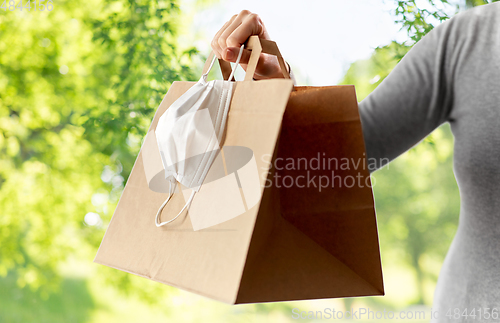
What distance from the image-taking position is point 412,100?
48 centimetres

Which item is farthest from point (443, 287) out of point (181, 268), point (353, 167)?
point (181, 268)

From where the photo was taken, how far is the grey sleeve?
46 centimetres

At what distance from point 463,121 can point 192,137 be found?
1.16ft

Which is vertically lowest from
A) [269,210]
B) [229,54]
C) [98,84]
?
[98,84]

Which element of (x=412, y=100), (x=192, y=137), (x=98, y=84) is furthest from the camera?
(x=98, y=84)

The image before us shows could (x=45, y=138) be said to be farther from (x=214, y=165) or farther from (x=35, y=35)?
(x=214, y=165)

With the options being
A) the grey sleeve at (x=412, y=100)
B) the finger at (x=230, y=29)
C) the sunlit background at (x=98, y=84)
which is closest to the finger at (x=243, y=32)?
the finger at (x=230, y=29)

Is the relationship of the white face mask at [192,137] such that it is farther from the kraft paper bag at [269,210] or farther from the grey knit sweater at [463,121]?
the grey knit sweater at [463,121]

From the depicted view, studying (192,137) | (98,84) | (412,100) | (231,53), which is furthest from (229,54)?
(98,84)

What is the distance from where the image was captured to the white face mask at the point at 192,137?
344 millimetres

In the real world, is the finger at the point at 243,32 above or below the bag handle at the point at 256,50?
above

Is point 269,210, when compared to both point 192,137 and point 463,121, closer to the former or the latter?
point 192,137

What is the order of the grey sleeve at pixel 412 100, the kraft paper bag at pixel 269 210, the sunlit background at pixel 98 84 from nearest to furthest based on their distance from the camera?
the kraft paper bag at pixel 269 210
the grey sleeve at pixel 412 100
the sunlit background at pixel 98 84

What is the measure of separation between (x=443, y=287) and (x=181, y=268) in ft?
1.25
